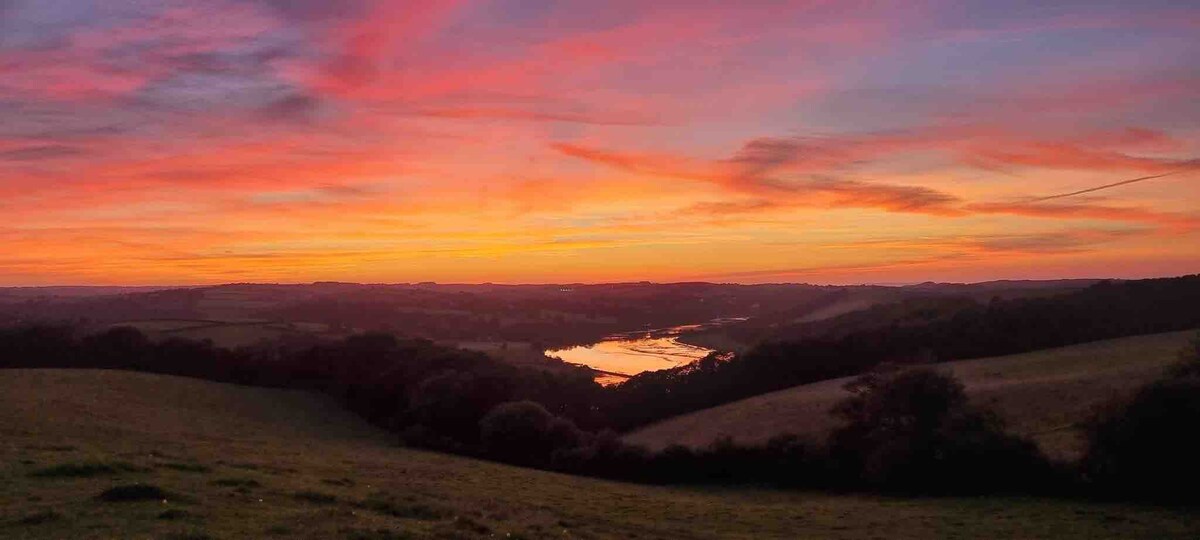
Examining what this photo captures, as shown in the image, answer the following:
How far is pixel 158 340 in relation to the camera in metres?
77.8

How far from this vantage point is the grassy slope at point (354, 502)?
16.3 m

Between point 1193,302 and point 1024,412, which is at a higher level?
point 1193,302

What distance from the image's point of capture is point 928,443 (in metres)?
35.8

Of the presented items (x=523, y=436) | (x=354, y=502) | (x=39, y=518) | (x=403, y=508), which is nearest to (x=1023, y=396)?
(x=523, y=436)

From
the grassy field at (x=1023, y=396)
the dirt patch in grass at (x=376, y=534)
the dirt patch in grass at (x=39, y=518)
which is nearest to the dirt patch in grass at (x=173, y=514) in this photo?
the dirt patch in grass at (x=39, y=518)

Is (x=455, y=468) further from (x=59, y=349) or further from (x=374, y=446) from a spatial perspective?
(x=59, y=349)

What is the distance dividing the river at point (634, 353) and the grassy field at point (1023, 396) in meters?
19.4

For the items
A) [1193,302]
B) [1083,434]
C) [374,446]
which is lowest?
[374,446]

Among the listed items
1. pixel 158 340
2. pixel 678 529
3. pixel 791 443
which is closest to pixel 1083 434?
pixel 791 443

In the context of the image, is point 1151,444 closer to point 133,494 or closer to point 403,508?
point 403,508

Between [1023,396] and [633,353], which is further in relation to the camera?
[633,353]

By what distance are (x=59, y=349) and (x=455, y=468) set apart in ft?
192

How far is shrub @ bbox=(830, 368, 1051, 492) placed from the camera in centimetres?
3369

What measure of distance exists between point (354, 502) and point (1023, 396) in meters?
44.1
